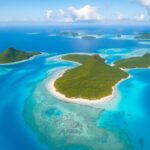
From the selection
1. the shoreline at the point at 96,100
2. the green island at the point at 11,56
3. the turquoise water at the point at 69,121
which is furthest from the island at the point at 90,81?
the green island at the point at 11,56

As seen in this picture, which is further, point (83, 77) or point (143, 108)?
point (83, 77)

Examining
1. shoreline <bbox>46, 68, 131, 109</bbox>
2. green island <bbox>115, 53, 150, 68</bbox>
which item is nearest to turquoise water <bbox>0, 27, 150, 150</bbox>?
shoreline <bbox>46, 68, 131, 109</bbox>

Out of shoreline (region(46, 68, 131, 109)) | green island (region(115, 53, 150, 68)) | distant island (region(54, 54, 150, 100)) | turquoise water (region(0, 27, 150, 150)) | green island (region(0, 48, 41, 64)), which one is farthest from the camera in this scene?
green island (region(0, 48, 41, 64))

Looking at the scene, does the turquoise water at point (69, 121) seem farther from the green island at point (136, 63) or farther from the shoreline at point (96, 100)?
the green island at point (136, 63)

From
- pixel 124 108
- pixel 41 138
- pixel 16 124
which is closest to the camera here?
pixel 41 138

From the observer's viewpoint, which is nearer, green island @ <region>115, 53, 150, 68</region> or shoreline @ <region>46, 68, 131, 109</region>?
shoreline @ <region>46, 68, 131, 109</region>

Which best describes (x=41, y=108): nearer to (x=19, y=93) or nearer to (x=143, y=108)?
(x=19, y=93)

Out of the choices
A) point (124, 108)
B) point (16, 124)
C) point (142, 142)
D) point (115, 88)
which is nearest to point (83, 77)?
point (115, 88)

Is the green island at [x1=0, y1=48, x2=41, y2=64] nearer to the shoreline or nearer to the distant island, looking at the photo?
the distant island

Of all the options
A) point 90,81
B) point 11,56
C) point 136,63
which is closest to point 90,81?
point 90,81
